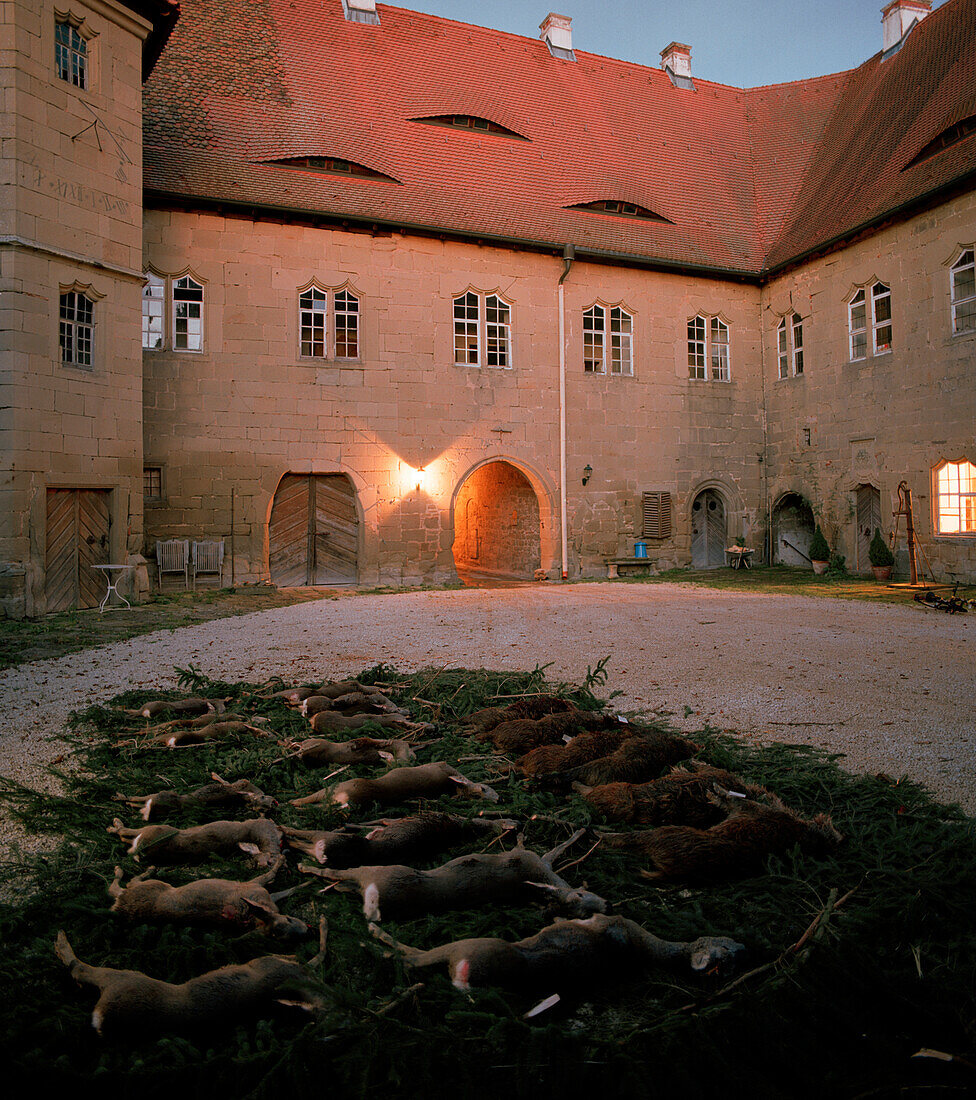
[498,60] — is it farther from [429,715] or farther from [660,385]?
[429,715]

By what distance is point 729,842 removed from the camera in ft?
10.5

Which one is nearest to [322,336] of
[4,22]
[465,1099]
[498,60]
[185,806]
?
[4,22]

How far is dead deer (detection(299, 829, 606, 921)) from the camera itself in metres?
2.79

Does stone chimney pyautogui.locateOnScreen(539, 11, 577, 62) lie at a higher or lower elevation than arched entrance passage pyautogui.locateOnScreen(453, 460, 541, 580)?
higher

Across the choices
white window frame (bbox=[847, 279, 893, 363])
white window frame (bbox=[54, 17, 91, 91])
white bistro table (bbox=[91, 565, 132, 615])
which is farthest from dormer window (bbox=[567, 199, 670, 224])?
white bistro table (bbox=[91, 565, 132, 615])

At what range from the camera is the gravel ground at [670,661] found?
5281mm

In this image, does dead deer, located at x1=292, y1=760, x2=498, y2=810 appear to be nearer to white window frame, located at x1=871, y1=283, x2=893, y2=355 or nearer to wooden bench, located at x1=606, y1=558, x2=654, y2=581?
wooden bench, located at x1=606, y1=558, x2=654, y2=581

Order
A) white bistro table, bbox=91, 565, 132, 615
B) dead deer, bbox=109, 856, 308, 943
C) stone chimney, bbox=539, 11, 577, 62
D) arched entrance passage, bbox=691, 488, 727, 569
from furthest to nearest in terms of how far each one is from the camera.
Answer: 1. stone chimney, bbox=539, 11, 577, 62
2. arched entrance passage, bbox=691, 488, 727, 569
3. white bistro table, bbox=91, 565, 132, 615
4. dead deer, bbox=109, 856, 308, 943

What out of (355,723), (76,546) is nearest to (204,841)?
(355,723)

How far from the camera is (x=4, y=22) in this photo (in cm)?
1220

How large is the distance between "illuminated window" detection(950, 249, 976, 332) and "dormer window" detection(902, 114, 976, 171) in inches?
106

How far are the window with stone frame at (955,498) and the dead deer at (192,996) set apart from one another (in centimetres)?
1681

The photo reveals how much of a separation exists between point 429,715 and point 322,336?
13.7 meters

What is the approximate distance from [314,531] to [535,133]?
12819 mm
